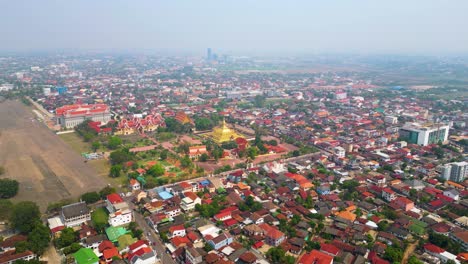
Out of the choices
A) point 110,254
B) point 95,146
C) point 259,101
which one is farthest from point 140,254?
point 259,101

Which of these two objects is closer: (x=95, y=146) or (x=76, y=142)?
(x=95, y=146)

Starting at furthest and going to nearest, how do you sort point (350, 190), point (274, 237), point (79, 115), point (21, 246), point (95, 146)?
point (79, 115) < point (95, 146) < point (350, 190) < point (274, 237) < point (21, 246)

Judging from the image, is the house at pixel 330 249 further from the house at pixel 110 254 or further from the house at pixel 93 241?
the house at pixel 93 241

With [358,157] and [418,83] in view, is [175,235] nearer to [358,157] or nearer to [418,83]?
[358,157]

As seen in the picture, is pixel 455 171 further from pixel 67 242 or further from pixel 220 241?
pixel 67 242

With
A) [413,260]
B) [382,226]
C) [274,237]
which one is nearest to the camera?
[413,260]

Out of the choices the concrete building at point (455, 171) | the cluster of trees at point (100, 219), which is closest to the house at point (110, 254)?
the cluster of trees at point (100, 219)
